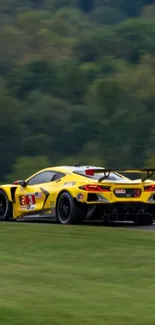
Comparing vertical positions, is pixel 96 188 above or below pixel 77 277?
above

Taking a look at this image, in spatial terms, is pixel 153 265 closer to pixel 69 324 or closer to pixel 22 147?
pixel 69 324

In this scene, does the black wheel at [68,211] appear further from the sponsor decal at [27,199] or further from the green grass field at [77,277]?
the green grass field at [77,277]

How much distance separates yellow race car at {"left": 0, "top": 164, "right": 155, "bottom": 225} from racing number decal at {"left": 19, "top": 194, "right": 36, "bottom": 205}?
0.18ft

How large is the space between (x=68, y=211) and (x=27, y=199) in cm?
141

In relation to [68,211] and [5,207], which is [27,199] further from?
[68,211]

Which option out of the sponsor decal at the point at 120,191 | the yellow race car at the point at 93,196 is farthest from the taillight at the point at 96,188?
the sponsor decal at the point at 120,191

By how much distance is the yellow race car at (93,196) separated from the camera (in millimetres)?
16406

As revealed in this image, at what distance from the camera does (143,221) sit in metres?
17.0

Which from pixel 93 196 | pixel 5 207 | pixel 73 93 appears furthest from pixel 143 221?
pixel 73 93

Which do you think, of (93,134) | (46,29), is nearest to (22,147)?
(93,134)

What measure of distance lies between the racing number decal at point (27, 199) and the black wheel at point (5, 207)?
269 millimetres

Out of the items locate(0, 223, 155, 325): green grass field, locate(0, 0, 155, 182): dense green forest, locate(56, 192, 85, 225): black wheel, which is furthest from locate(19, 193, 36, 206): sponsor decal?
locate(0, 0, 155, 182): dense green forest

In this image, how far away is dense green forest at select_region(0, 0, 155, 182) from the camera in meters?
73.6

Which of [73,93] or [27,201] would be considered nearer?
[27,201]
